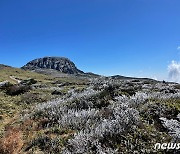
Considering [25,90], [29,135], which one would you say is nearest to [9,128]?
[29,135]

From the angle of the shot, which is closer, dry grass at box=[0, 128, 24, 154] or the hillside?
the hillside

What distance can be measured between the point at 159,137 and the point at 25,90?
1938 cm

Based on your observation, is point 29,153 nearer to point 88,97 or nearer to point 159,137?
point 159,137

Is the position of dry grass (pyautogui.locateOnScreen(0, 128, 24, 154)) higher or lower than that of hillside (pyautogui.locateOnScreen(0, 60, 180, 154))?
lower

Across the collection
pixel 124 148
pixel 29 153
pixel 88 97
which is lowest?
pixel 29 153

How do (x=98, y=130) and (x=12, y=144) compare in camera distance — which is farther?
(x=12, y=144)

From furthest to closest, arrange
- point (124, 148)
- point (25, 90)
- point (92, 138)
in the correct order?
point (25, 90) < point (92, 138) < point (124, 148)

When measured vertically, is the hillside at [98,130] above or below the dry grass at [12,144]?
above

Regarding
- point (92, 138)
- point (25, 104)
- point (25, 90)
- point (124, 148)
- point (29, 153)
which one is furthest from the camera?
point (25, 90)

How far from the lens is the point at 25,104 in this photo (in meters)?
18.4

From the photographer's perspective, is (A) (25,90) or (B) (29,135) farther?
(A) (25,90)

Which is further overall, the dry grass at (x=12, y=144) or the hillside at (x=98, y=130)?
the dry grass at (x=12, y=144)

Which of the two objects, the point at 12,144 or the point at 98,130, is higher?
the point at 98,130

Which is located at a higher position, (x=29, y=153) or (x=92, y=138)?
(x=92, y=138)
